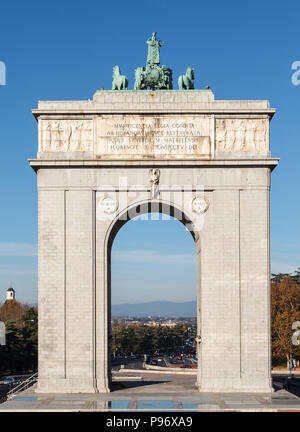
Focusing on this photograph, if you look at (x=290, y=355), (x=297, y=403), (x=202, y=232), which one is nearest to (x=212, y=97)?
(x=202, y=232)

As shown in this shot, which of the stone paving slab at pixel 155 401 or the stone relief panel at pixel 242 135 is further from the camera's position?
the stone relief panel at pixel 242 135

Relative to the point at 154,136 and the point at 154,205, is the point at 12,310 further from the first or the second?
the point at 154,136

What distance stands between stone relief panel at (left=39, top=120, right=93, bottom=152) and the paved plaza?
1353 cm

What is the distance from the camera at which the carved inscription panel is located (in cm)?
3588

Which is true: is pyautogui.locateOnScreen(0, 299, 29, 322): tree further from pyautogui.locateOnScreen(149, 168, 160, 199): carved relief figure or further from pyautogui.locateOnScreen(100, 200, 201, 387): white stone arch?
pyautogui.locateOnScreen(149, 168, 160, 199): carved relief figure

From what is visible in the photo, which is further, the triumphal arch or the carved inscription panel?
the carved inscription panel

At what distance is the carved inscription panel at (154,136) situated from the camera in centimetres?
3588

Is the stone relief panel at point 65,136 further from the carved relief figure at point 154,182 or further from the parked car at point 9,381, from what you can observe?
the parked car at point 9,381

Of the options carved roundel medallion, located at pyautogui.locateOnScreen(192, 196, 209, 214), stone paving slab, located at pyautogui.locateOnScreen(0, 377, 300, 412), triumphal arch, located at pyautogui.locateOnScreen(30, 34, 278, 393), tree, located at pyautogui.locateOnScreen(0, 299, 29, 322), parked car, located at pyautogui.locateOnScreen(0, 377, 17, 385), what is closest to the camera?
stone paving slab, located at pyautogui.locateOnScreen(0, 377, 300, 412)

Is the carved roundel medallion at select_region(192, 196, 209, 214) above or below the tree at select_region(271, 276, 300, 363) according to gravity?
above

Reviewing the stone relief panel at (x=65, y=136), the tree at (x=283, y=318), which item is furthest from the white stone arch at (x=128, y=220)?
the tree at (x=283, y=318)

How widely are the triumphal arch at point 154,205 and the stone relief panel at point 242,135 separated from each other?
0.19 feet

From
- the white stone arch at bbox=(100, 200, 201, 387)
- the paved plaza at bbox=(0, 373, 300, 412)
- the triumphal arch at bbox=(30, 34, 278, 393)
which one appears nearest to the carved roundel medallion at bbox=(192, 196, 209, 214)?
the triumphal arch at bbox=(30, 34, 278, 393)

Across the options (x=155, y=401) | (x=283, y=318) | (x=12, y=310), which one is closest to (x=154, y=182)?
(x=155, y=401)
